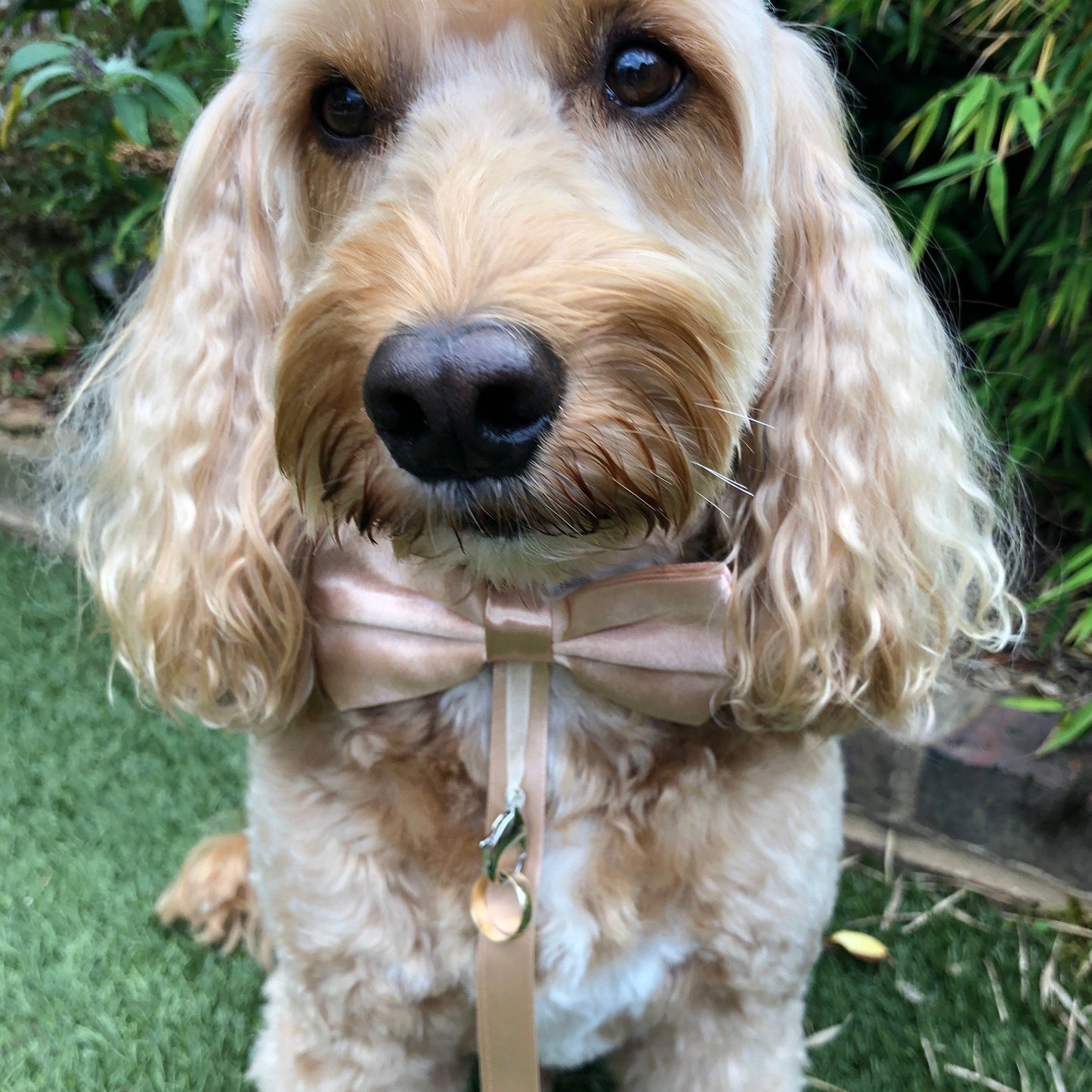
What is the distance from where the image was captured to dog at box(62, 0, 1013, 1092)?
956 millimetres

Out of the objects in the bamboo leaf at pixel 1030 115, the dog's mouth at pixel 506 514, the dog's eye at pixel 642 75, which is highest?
the dog's eye at pixel 642 75

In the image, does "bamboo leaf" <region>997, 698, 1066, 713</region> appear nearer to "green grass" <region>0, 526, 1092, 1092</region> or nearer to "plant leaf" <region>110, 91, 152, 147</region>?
"green grass" <region>0, 526, 1092, 1092</region>

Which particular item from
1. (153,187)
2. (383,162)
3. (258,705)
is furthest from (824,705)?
(153,187)

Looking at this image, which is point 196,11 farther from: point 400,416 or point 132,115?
point 400,416

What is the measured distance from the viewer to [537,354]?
74cm

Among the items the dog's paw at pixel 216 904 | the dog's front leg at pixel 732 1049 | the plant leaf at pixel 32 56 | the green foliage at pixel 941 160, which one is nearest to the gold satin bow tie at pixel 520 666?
the dog's front leg at pixel 732 1049

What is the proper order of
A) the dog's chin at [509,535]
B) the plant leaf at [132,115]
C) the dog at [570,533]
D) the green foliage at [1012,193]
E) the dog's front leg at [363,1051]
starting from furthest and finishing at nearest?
1. the plant leaf at [132,115]
2. the green foliage at [1012,193]
3. the dog's front leg at [363,1051]
4. the dog at [570,533]
5. the dog's chin at [509,535]

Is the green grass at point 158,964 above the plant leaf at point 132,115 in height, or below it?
below

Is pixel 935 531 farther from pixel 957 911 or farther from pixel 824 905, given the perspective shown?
pixel 957 911

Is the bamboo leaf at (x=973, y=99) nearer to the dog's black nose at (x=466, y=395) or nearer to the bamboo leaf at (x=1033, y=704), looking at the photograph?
the bamboo leaf at (x=1033, y=704)

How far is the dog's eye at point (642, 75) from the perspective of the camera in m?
0.98

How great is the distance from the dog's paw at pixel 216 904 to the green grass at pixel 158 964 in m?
0.03

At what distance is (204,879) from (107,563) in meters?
0.71

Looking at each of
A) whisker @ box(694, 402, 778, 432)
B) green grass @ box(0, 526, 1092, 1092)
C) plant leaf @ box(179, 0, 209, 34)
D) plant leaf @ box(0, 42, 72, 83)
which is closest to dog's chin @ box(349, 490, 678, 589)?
whisker @ box(694, 402, 778, 432)
